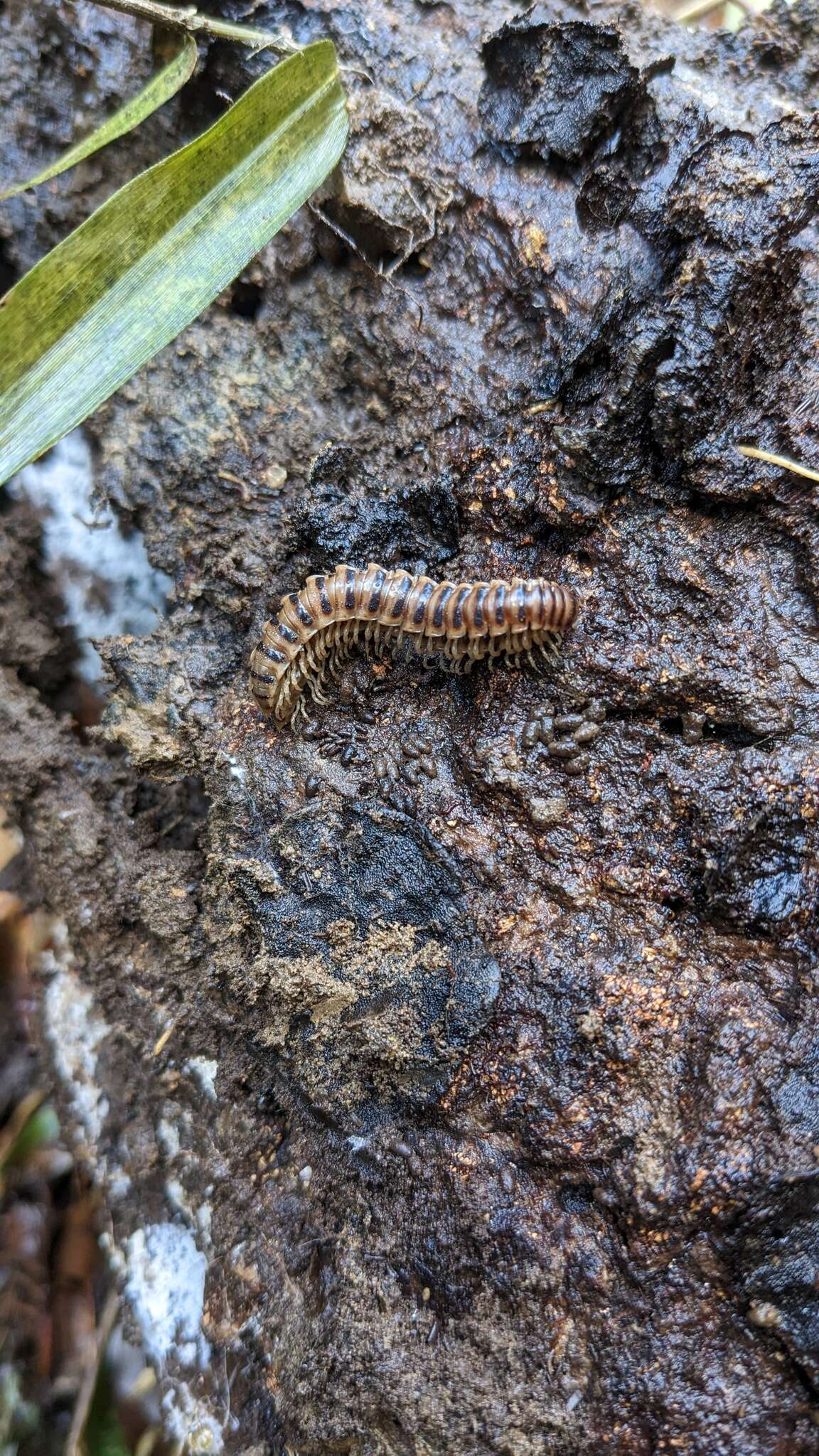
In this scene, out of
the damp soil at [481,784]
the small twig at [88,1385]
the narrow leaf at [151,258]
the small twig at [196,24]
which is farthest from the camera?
the small twig at [88,1385]

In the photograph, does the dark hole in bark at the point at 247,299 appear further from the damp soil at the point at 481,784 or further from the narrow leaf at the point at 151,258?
the narrow leaf at the point at 151,258

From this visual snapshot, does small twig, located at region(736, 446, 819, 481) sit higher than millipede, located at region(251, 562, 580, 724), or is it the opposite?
small twig, located at region(736, 446, 819, 481)

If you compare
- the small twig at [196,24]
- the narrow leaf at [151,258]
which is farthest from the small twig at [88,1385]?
the small twig at [196,24]

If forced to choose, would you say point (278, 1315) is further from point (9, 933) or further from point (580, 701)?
point (9, 933)

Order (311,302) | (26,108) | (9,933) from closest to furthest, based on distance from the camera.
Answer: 1. (311,302)
2. (26,108)
3. (9,933)

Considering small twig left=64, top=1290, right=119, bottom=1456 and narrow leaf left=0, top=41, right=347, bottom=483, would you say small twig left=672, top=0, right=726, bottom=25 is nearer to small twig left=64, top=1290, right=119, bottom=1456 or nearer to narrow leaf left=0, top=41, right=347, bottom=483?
narrow leaf left=0, top=41, right=347, bottom=483

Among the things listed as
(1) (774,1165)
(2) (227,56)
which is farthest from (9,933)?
(2) (227,56)

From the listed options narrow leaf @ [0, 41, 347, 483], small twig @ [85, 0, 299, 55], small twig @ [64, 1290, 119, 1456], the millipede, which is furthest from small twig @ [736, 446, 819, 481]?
small twig @ [64, 1290, 119, 1456]
